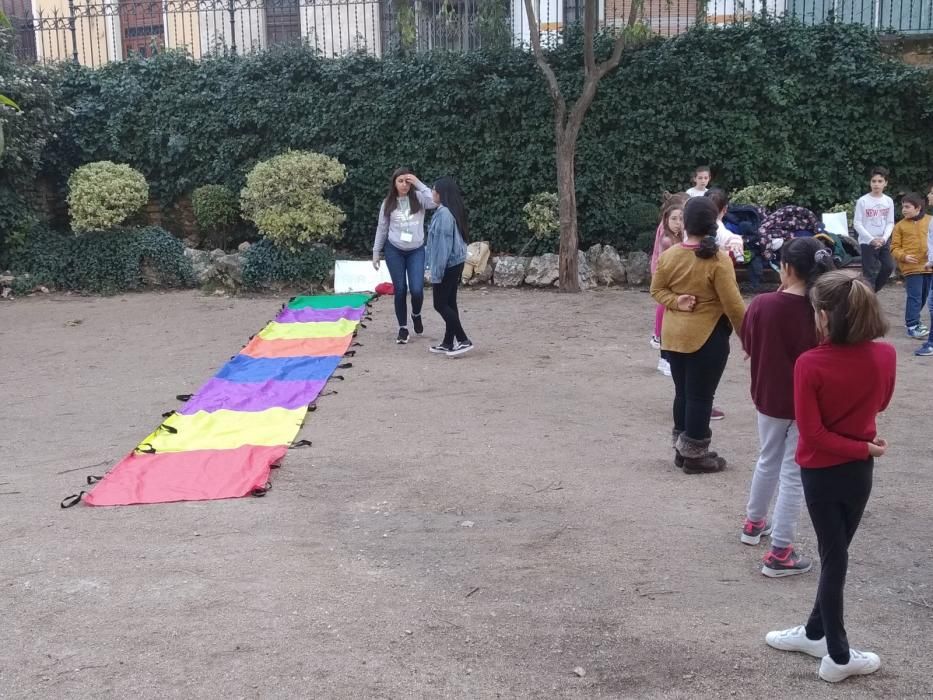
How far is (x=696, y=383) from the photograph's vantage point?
5562 millimetres

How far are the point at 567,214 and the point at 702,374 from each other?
7311 mm

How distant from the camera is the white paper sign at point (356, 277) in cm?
1286

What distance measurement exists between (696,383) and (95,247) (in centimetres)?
1029

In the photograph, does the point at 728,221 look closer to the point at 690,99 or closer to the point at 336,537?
the point at 690,99

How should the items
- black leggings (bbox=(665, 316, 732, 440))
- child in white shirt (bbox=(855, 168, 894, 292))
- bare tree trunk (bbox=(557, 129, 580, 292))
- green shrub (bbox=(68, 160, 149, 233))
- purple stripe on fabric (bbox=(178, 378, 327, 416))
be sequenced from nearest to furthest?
black leggings (bbox=(665, 316, 732, 440)), purple stripe on fabric (bbox=(178, 378, 327, 416)), child in white shirt (bbox=(855, 168, 894, 292)), bare tree trunk (bbox=(557, 129, 580, 292)), green shrub (bbox=(68, 160, 149, 233))

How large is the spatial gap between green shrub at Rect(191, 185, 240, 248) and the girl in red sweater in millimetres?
11701

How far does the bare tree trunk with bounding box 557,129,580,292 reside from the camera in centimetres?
1247

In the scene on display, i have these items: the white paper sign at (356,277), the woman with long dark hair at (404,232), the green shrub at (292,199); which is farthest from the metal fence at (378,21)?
the woman with long dark hair at (404,232)

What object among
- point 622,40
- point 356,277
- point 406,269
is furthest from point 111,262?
point 622,40

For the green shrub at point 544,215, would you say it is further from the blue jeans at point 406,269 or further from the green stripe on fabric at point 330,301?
the blue jeans at point 406,269

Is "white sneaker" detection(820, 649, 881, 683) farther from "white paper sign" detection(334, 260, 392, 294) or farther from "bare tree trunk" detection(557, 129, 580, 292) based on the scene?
"white paper sign" detection(334, 260, 392, 294)

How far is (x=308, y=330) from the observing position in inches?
415

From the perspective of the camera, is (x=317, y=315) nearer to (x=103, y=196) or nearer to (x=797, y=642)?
(x=103, y=196)

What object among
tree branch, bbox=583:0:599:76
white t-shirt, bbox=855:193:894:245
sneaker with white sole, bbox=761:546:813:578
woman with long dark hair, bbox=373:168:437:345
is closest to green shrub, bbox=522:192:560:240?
tree branch, bbox=583:0:599:76
